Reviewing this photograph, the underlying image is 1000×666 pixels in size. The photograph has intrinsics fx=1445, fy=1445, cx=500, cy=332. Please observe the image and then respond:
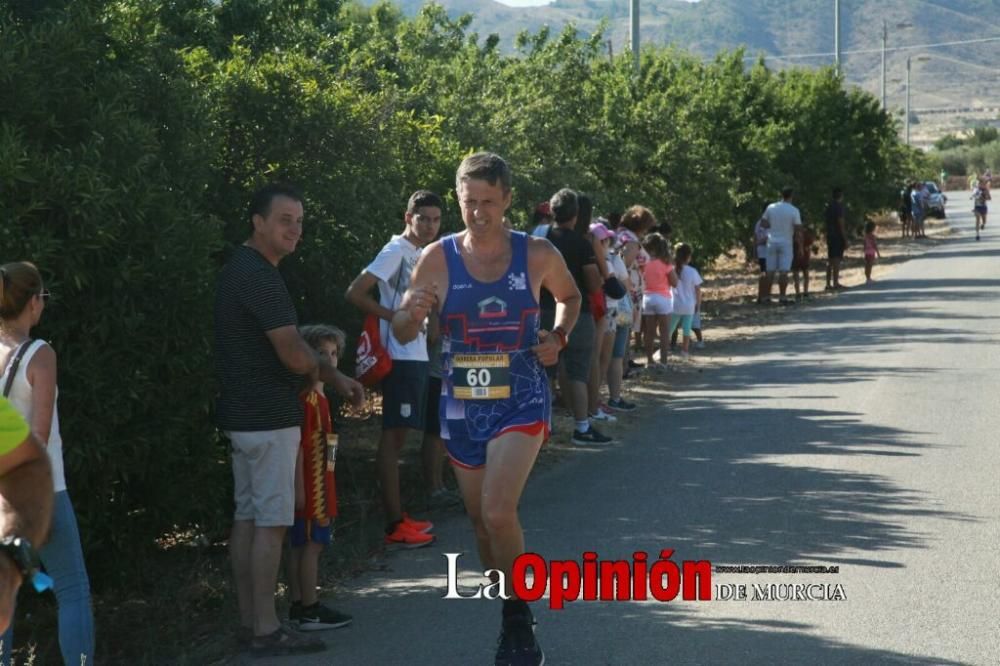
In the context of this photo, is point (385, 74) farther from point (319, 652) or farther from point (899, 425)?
point (319, 652)

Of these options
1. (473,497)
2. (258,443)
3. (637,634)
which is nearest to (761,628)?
(637,634)

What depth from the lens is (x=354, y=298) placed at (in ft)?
27.5

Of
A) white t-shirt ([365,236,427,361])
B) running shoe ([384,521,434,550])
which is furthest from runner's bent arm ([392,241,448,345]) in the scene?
running shoe ([384,521,434,550])

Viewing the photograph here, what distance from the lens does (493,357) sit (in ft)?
19.7

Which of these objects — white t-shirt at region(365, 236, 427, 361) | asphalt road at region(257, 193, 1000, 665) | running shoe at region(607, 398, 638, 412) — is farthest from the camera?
running shoe at region(607, 398, 638, 412)

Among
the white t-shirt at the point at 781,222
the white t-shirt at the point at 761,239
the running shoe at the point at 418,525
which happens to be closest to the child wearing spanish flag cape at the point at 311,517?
the running shoe at the point at 418,525

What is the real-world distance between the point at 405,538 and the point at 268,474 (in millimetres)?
2069

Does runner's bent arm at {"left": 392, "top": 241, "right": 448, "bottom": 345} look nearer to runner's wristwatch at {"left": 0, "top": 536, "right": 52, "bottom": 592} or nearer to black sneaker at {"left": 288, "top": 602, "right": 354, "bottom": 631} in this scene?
black sneaker at {"left": 288, "top": 602, "right": 354, "bottom": 631}

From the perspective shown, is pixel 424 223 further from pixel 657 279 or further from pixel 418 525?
pixel 657 279

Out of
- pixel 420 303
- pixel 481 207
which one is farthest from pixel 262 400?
pixel 481 207

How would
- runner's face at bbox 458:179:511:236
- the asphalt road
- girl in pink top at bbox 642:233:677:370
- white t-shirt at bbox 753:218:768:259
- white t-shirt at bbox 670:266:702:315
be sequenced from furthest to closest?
white t-shirt at bbox 753:218:768:259 → white t-shirt at bbox 670:266:702:315 → girl in pink top at bbox 642:233:677:370 → the asphalt road → runner's face at bbox 458:179:511:236

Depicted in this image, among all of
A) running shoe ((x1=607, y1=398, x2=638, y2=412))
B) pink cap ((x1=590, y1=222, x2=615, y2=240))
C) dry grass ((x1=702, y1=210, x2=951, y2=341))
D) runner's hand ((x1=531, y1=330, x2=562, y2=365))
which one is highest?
pink cap ((x1=590, y1=222, x2=615, y2=240))

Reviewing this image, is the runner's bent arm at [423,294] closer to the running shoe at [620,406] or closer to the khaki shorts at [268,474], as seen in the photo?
the khaki shorts at [268,474]

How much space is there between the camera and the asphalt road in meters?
6.38
